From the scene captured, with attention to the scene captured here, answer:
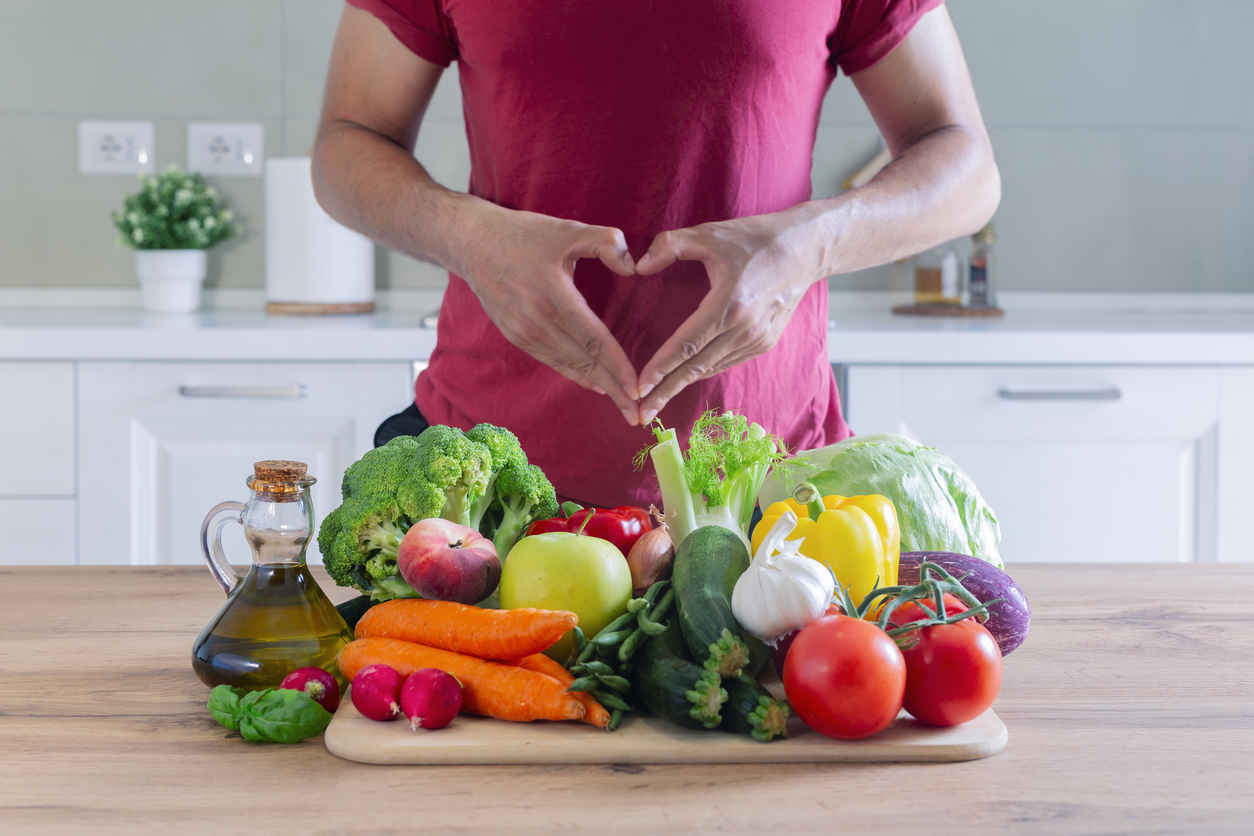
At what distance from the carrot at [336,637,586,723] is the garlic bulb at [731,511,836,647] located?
108mm

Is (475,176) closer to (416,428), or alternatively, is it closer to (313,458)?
(416,428)

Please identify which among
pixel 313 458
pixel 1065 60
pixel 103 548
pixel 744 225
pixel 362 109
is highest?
pixel 1065 60

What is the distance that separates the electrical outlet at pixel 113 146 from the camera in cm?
238

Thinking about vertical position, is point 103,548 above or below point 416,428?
below

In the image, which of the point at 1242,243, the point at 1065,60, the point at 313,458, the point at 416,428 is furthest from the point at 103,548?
the point at 1242,243

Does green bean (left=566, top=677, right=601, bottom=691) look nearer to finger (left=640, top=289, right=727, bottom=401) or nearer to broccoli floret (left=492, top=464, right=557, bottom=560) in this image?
broccoli floret (left=492, top=464, right=557, bottom=560)

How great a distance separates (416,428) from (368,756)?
60cm

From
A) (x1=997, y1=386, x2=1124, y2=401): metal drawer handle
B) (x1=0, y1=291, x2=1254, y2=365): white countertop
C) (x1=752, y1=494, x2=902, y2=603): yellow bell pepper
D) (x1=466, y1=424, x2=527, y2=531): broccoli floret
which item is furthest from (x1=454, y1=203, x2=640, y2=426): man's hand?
(x1=997, y1=386, x2=1124, y2=401): metal drawer handle

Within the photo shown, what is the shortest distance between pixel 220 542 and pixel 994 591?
1.65 ft

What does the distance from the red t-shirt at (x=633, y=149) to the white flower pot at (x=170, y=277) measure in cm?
134

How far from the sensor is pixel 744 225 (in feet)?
2.79

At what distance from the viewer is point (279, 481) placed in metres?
0.65

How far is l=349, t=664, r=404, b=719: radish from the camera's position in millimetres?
602

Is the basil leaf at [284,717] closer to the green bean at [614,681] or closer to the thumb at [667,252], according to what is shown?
the green bean at [614,681]
